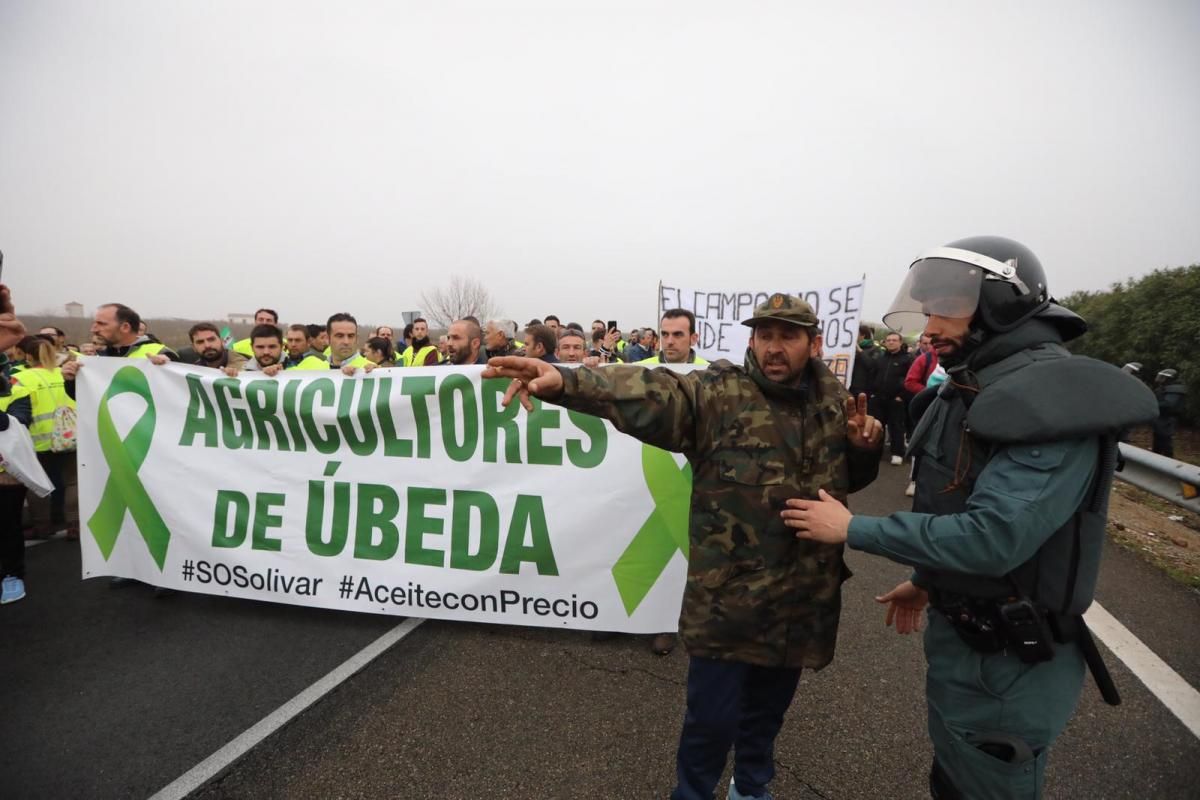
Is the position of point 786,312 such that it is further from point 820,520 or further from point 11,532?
point 11,532

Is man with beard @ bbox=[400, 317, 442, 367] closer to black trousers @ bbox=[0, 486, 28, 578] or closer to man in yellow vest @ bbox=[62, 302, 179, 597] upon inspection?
man in yellow vest @ bbox=[62, 302, 179, 597]

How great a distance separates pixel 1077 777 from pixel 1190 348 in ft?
40.4

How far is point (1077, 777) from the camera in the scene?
7.64ft

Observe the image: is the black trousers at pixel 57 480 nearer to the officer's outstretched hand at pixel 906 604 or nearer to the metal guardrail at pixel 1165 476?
the officer's outstretched hand at pixel 906 604

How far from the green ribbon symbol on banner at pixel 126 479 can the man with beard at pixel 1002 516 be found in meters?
4.32

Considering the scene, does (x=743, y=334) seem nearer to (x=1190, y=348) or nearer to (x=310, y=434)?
(x=310, y=434)

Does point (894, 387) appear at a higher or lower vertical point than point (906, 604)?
higher

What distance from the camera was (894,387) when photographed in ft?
28.7

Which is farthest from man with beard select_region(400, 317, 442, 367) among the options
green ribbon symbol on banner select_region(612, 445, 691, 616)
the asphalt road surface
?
green ribbon symbol on banner select_region(612, 445, 691, 616)

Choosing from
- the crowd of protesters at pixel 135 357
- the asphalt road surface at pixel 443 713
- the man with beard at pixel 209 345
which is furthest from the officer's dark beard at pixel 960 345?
the man with beard at pixel 209 345

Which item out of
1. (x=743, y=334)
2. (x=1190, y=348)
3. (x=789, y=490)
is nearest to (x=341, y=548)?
(x=789, y=490)

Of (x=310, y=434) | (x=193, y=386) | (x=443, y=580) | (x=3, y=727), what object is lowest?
(x=3, y=727)

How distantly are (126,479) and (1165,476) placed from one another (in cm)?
707

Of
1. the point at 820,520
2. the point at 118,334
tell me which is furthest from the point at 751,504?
the point at 118,334
